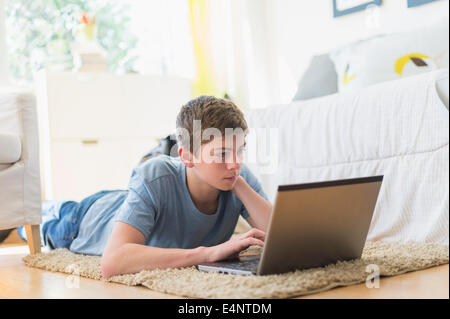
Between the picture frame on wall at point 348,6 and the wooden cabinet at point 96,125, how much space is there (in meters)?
1.07

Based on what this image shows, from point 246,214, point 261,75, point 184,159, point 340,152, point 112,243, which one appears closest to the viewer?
point 112,243

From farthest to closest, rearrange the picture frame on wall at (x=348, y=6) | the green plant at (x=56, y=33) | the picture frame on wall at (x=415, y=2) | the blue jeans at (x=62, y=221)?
the green plant at (x=56, y=33) → the picture frame on wall at (x=348, y=6) → the picture frame on wall at (x=415, y=2) → the blue jeans at (x=62, y=221)

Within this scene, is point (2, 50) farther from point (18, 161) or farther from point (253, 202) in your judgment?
point (253, 202)

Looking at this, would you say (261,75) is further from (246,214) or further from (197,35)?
(246,214)

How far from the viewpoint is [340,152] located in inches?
71.5

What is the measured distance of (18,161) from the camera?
183cm

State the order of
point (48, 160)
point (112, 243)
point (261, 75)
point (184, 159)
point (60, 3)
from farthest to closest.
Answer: point (60, 3), point (261, 75), point (48, 160), point (184, 159), point (112, 243)

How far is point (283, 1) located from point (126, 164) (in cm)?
135

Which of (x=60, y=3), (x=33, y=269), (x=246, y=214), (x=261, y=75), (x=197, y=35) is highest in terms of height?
(x=60, y=3)

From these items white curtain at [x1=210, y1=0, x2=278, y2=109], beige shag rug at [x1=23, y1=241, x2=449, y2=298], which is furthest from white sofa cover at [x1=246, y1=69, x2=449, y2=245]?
white curtain at [x1=210, y1=0, x2=278, y2=109]

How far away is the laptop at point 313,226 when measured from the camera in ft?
3.24

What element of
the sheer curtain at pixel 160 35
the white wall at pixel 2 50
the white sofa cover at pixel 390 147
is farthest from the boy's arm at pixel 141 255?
the sheer curtain at pixel 160 35

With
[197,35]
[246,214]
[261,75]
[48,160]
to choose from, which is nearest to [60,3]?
[197,35]

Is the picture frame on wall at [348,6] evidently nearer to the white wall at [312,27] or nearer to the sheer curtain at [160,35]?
the white wall at [312,27]
